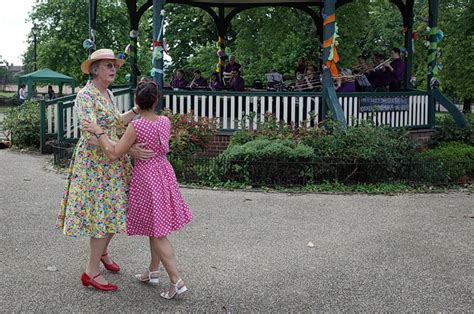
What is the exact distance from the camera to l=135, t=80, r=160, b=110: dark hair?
466cm

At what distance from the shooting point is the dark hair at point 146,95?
466cm

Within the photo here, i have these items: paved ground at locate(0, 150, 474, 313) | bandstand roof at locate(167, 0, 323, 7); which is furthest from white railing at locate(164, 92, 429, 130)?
bandstand roof at locate(167, 0, 323, 7)

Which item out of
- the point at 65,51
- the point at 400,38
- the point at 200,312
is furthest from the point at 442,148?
the point at 65,51

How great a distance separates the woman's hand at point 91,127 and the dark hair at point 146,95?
361 mm

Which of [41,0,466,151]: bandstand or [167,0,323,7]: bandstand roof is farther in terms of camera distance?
[167,0,323,7]: bandstand roof

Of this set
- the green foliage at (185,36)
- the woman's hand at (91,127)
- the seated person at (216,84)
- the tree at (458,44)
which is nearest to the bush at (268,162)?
the woman's hand at (91,127)

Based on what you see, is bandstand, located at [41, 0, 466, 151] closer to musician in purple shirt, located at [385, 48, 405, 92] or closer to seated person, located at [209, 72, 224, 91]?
musician in purple shirt, located at [385, 48, 405, 92]

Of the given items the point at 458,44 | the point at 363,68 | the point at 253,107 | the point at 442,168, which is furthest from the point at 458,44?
the point at 442,168

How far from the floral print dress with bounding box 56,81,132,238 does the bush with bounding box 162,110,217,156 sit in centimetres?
556

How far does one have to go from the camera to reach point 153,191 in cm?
470

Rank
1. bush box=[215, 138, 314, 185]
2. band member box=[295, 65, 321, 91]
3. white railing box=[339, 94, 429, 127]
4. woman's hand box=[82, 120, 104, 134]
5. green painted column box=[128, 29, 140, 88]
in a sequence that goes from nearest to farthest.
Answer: woman's hand box=[82, 120, 104, 134] → bush box=[215, 138, 314, 185] → white railing box=[339, 94, 429, 127] → band member box=[295, 65, 321, 91] → green painted column box=[128, 29, 140, 88]

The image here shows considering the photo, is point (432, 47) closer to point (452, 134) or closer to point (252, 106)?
point (452, 134)

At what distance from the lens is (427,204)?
901 cm

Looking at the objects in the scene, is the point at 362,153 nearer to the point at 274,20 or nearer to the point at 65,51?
the point at 274,20
